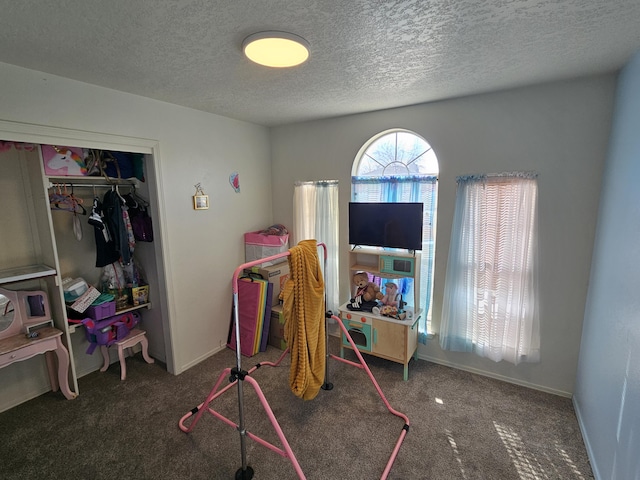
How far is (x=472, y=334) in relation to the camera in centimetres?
Result: 276

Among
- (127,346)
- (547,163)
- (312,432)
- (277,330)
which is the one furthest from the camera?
(277,330)

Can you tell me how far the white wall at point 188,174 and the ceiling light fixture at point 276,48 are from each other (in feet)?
4.52

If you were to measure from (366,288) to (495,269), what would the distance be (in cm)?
118

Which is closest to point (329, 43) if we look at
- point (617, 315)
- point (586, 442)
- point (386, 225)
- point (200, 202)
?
point (386, 225)

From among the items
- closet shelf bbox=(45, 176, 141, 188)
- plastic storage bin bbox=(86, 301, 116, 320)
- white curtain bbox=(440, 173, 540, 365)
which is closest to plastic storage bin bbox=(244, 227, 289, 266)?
closet shelf bbox=(45, 176, 141, 188)

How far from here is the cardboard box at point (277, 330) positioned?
131 inches

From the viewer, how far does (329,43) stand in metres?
1.60

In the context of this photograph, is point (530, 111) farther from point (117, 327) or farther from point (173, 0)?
point (117, 327)

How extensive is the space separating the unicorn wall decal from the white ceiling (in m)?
0.62

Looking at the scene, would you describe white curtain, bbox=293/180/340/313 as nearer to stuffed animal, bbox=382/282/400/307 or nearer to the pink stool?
stuffed animal, bbox=382/282/400/307

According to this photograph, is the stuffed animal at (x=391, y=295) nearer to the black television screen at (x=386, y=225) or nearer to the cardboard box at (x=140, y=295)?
the black television screen at (x=386, y=225)

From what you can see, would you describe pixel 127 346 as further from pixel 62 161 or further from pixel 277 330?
pixel 62 161

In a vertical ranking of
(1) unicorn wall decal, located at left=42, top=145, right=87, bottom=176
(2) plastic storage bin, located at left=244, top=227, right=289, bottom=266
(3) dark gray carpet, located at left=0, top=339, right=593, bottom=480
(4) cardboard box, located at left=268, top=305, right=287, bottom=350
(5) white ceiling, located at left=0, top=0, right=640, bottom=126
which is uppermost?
(5) white ceiling, located at left=0, top=0, right=640, bottom=126

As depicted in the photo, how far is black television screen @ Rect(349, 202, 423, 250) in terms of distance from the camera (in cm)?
275
